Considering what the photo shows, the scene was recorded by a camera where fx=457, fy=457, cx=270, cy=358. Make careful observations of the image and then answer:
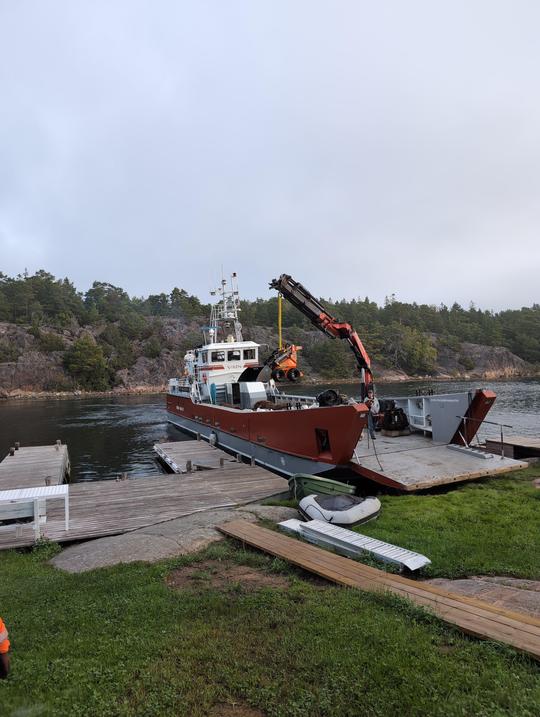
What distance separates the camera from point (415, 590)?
5.00m

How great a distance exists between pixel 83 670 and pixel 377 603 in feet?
9.31

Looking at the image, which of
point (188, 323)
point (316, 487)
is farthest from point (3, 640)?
point (188, 323)

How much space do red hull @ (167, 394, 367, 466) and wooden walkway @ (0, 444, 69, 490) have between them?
6257 millimetres

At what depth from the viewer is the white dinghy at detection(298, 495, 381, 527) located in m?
8.02

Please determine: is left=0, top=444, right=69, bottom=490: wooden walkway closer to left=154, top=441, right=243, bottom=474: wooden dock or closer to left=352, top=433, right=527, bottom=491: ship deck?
left=154, top=441, right=243, bottom=474: wooden dock

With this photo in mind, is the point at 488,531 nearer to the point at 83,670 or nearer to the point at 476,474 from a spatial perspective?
the point at 476,474

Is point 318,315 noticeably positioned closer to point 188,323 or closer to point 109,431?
point 109,431

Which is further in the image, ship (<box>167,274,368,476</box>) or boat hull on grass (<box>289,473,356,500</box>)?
ship (<box>167,274,368,476</box>)

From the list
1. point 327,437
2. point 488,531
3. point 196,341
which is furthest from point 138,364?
point 488,531

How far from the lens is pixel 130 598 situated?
17.1 ft

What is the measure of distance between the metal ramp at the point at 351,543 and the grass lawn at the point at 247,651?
0.40 m

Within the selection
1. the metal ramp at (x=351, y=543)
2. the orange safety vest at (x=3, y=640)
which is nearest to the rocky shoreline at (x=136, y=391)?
the metal ramp at (x=351, y=543)

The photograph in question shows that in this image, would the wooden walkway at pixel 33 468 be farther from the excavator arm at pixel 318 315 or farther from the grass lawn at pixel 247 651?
the excavator arm at pixel 318 315

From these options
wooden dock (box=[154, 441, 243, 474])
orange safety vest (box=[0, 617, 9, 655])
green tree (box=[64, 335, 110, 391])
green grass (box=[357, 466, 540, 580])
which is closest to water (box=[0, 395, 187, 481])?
wooden dock (box=[154, 441, 243, 474])
